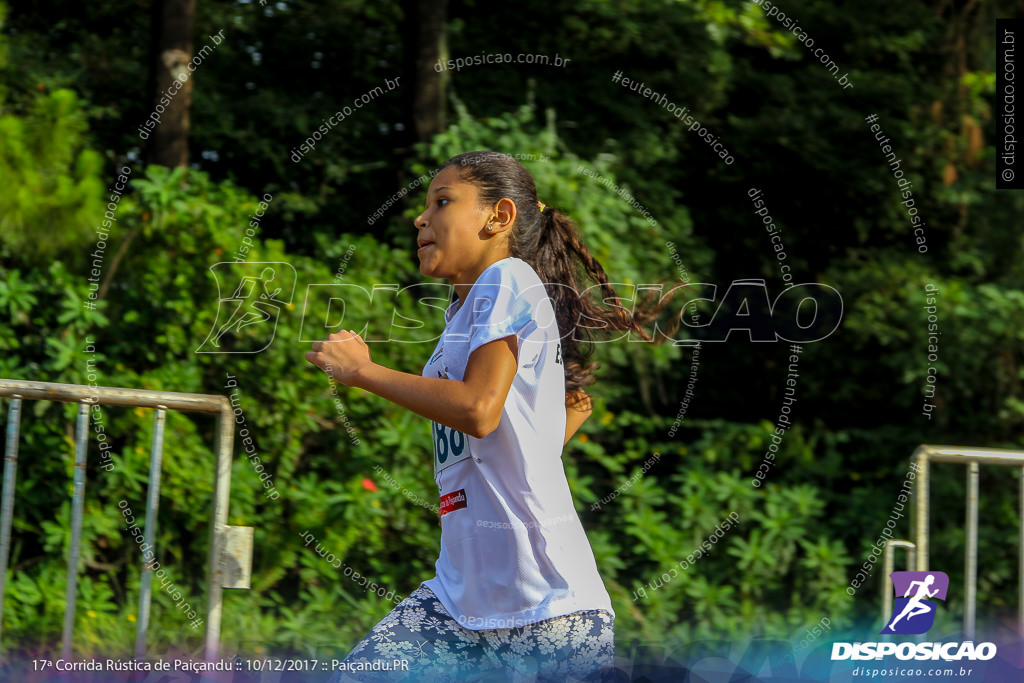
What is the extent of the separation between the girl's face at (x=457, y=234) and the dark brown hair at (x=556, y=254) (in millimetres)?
29

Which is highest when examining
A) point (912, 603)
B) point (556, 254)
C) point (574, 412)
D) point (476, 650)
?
point (556, 254)

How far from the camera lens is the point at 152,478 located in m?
2.74

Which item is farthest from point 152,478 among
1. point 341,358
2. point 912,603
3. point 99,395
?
point 912,603

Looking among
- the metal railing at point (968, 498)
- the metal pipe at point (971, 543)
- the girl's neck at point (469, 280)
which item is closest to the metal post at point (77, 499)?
the girl's neck at point (469, 280)

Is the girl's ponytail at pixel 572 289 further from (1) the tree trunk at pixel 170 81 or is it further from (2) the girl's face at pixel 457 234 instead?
(1) the tree trunk at pixel 170 81

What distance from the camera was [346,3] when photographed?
6.47m

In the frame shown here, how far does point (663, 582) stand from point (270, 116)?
3607 mm

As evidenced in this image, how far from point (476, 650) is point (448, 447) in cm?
41

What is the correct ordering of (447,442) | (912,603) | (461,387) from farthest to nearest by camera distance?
1. (912,603)
2. (447,442)
3. (461,387)

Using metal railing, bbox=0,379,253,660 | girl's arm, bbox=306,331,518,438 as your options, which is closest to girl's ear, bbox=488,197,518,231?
girl's arm, bbox=306,331,518,438

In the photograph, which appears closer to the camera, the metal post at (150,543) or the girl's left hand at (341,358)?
the girl's left hand at (341,358)

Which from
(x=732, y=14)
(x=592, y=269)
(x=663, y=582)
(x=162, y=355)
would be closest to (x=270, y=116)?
(x=162, y=355)

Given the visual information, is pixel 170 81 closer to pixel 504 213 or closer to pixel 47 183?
pixel 47 183

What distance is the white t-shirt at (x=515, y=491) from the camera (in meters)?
1.85
